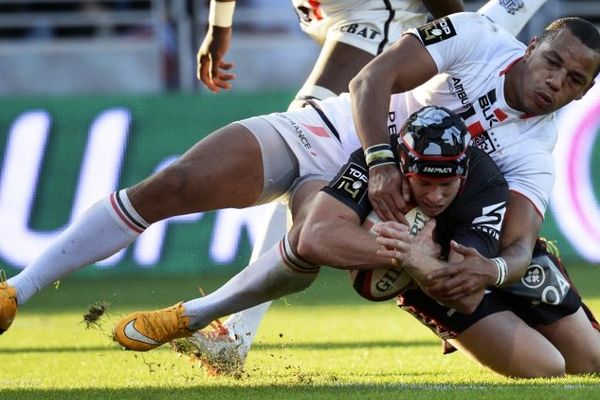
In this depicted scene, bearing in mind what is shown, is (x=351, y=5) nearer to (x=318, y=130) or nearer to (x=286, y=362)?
(x=318, y=130)

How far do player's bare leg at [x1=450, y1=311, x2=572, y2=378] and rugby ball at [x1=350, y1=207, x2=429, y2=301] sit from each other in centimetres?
48

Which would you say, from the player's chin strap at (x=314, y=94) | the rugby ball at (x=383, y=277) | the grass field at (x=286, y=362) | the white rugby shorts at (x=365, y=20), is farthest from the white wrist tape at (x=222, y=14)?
the rugby ball at (x=383, y=277)

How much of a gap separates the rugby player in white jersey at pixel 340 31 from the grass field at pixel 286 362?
75 centimetres

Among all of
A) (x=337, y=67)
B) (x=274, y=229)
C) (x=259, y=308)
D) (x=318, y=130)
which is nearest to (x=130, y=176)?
(x=337, y=67)

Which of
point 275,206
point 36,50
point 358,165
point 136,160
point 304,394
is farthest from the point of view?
point 36,50

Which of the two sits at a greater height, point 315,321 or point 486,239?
point 486,239

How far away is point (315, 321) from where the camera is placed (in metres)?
8.28

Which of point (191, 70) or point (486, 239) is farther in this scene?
point (191, 70)

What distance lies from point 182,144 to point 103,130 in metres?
0.67

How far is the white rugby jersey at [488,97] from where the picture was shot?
561 centimetres

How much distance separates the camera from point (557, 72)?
5.44 meters

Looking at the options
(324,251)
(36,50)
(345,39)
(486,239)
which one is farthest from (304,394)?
(36,50)

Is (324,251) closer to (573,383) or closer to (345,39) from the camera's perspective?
(573,383)

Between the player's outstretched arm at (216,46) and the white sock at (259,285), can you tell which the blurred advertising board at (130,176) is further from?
the white sock at (259,285)
